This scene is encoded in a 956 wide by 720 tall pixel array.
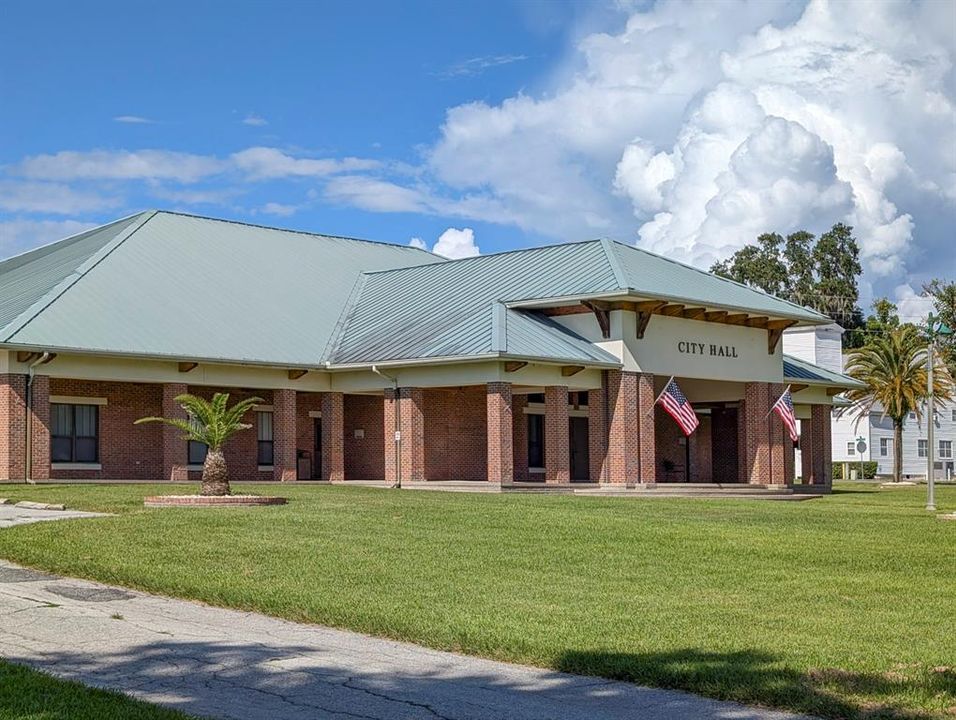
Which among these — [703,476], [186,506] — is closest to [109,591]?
[186,506]

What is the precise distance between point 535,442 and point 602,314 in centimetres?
637

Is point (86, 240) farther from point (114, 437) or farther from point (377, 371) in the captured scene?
point (377, 371)

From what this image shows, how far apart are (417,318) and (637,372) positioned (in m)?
6.97

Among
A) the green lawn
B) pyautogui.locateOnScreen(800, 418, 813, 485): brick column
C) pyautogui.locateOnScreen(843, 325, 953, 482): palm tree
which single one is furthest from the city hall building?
pyautogui.locateOnScreen(843, 325, 953, 482): palm tree

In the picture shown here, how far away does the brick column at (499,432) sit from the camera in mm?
37500

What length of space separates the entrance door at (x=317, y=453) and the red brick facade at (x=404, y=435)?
0.04 meters

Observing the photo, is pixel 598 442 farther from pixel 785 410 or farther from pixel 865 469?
pixel 865 469

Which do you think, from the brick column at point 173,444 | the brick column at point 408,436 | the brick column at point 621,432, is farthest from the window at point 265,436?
the brick column at point 621,432

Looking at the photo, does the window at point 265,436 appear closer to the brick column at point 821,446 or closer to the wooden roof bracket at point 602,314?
the wooden roof bracket at point 602,314

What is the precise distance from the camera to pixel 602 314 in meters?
40.2

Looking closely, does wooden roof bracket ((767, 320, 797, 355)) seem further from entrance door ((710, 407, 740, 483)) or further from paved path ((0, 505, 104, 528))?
paved path ((0, 505, 104, 528))

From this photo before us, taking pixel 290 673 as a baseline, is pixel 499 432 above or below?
above

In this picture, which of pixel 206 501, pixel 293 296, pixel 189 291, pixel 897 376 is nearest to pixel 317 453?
pixel 293 296

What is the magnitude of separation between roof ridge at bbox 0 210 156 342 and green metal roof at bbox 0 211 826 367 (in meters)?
0.06
